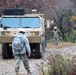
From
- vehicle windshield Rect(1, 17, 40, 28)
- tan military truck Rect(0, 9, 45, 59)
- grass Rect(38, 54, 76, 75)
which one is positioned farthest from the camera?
vehicle windshield Rect(1, 17, 40, 28)

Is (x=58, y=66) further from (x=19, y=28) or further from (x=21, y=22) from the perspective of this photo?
(x=21, y=22)

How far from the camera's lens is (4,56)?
64.6ft

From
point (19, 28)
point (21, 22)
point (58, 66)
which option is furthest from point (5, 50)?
point (58, 66)

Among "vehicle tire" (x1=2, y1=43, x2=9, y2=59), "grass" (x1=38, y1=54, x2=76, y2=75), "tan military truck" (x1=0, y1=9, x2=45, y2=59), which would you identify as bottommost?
"vehicle tire" (x1=2, y1=43, x2=9, y2=59)

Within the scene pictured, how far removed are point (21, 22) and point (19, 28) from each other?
655 millimetres

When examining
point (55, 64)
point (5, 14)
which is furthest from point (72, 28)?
point (55, 64)

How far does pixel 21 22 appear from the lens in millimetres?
19703

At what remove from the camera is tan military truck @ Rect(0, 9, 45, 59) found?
1873 cm

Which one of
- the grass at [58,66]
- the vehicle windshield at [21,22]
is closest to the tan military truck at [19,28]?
the vehicle windshield at [21,22]

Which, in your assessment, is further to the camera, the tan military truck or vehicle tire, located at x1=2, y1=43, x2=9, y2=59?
vehicle tire, located at x1=2, y1=43, x2=9, y2=59

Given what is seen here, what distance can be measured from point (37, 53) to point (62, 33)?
28077mm

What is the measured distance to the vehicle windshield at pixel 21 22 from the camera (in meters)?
19.5

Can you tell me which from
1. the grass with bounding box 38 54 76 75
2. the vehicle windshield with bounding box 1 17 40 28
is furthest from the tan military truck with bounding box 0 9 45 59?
the grass with bounding box 38 54 76 75

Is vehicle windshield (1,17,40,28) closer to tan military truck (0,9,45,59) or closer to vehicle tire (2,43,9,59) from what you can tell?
tan military truck (0,9,45,59)
